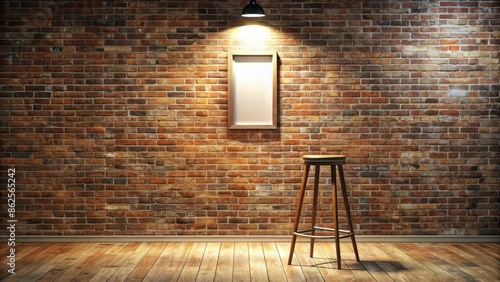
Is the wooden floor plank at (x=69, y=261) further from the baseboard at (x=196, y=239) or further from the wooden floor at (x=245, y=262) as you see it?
the baseboard at (x=196, y=239)

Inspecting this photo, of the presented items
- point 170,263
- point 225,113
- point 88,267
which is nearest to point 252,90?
point 225,113

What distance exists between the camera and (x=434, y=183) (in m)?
6.79

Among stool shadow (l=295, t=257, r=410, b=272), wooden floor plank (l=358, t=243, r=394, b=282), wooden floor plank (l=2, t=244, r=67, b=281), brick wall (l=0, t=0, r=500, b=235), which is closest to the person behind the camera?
wooden floor plank (l=358, t=243, r=394, b=282)

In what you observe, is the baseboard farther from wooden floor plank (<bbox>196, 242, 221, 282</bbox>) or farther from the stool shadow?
the stool shadow

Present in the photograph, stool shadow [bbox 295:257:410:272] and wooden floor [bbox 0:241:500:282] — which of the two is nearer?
wooden floor [bbox 0:241:500:282]

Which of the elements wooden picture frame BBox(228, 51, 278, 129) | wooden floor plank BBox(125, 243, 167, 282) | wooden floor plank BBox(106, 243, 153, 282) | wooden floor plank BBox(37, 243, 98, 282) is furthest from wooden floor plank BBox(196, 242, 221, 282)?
wooden picture frame BBox(228, 51, 278, 129)

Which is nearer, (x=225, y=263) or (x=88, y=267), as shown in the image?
(x=88, y=267)

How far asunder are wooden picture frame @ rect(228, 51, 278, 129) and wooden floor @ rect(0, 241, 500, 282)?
125 centimetres

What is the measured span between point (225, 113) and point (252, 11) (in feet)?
3.64

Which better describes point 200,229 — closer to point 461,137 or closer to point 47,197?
point 47,197

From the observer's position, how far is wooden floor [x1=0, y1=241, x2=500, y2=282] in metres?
5.24

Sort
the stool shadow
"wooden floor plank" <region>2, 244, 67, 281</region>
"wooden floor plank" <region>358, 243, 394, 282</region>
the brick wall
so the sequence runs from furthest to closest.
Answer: the brick wall, the stool shadow, "wooden floor plank" <region>2, 244, 67, 281</region>, "wooden floor plank" <region>358, 243, 394, 282</region>

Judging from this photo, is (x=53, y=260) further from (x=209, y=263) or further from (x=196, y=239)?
(x=196, y=239)

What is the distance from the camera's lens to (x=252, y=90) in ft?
22.1
